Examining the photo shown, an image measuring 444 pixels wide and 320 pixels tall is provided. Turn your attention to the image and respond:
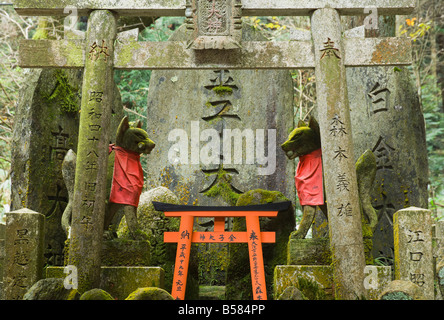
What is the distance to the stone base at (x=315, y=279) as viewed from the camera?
5.44 metres

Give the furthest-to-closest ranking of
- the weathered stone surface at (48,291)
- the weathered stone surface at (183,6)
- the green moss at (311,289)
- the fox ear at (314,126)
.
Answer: the fox ear at (314,126) → the weathered stone surface at (183,6) → the green moss at (311,289) → the weathered stone surface at (48,291)

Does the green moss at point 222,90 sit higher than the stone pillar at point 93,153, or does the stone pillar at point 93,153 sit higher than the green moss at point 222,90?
the green moss at point 222,90

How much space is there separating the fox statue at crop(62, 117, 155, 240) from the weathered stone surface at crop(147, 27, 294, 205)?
2.26 m

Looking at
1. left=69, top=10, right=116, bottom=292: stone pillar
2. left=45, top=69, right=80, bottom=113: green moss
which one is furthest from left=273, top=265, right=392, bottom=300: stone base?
left=45, top=69, right=80, bottom=113: green moss

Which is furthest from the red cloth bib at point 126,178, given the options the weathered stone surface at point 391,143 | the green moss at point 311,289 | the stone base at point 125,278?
the weathered stone surface at point 391,143

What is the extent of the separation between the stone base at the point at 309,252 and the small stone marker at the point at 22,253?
289 centimetres

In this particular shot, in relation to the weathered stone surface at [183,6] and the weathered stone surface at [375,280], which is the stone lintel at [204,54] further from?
the weathered stone surface at [375,280]

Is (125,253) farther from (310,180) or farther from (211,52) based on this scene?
(211,52)

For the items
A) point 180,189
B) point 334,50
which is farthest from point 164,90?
point 334,50

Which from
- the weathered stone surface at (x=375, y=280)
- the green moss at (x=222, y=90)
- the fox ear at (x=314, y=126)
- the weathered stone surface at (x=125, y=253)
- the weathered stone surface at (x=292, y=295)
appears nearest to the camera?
the weathered stone surface at (x=292, y=295)

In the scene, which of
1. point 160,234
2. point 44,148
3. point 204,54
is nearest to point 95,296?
point 160,234

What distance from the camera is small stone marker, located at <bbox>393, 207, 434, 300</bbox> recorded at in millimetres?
5152
